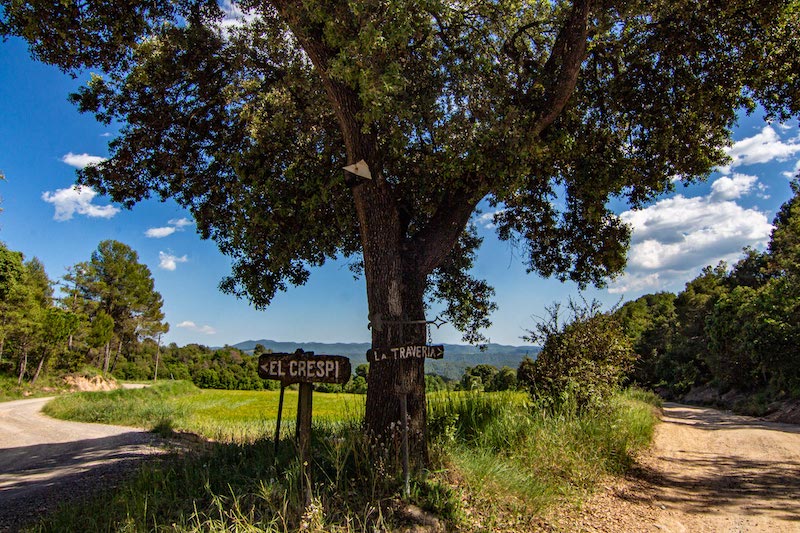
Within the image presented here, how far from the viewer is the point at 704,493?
23.2 ft

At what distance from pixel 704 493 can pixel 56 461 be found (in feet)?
36.7

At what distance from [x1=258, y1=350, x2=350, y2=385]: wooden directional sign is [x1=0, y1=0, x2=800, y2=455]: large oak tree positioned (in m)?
0.93

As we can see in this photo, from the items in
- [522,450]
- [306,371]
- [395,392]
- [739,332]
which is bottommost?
[522,450]

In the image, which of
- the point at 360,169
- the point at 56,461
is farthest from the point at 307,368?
the point at 56,461

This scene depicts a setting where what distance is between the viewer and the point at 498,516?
509 centimetres

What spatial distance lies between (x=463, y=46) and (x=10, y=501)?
30.0 ft

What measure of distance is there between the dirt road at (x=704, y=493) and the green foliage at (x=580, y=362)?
155cm

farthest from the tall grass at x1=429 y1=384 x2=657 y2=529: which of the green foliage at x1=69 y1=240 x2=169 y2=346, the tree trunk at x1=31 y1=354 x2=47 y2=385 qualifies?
the green foliage at x1=69 y1=240 x2=169 y2=346

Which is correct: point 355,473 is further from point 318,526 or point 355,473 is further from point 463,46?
point 463,46

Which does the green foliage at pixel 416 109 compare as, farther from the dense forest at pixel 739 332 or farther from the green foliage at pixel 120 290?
the green foliage at pixel 120 290

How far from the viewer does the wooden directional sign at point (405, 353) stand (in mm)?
5656

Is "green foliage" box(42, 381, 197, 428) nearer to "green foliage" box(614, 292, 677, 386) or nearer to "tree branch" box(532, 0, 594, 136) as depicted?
"tree branch" box(532, 0, 594, 136)

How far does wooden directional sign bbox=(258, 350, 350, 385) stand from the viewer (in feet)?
16.4

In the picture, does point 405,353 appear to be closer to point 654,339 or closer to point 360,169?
point 360,169
